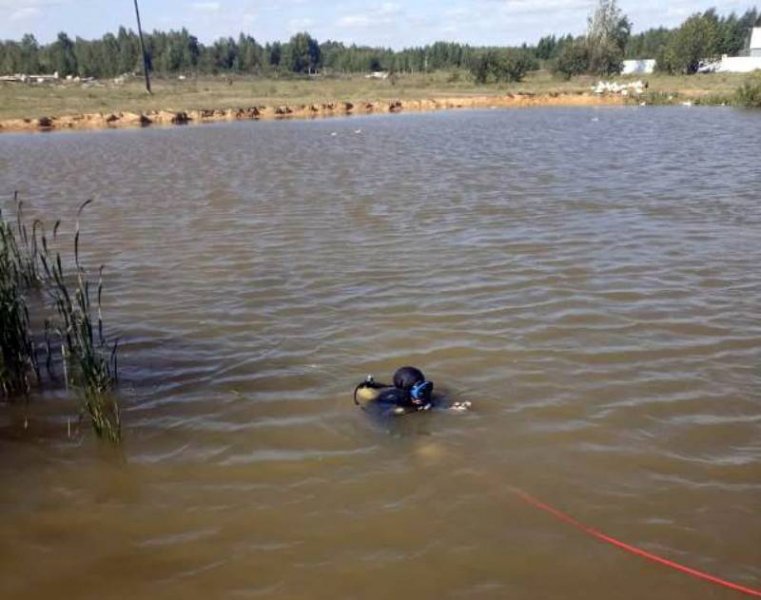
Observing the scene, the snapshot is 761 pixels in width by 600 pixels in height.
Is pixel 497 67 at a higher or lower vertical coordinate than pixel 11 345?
lower

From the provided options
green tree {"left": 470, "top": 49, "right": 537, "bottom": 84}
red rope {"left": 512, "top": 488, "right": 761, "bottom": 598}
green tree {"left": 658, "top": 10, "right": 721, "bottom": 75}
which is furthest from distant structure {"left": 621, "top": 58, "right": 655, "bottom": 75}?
red rope {"left": 512, "top": 488, "right": 761, "bottom": 598}

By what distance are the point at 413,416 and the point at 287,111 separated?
40.9m

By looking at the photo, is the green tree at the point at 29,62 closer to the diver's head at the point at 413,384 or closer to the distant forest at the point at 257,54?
the distant forest at the point at 257,54

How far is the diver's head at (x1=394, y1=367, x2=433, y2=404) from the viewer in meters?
5.19

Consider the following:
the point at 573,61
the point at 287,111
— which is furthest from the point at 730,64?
the point at 287,111

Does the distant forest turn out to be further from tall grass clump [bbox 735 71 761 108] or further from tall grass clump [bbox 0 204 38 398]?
tall grass clump [bbox 0 204 38 398]

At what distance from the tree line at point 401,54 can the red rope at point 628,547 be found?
69228mm

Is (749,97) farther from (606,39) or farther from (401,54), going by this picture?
(401,54)

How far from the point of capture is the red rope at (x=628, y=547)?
3551mm

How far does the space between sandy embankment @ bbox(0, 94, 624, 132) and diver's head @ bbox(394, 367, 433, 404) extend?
36145 mm

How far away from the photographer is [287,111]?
43812 millimetres

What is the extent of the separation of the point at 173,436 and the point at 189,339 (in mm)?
1959

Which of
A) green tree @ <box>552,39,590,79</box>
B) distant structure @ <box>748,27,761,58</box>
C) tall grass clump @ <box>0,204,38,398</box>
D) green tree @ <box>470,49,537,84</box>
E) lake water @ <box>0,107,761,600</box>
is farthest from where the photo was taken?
distant structure @ <box>748,27,761,58</box>

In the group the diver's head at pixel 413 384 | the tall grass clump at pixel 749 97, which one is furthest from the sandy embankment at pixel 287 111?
the diver's head at pixel 413 384
